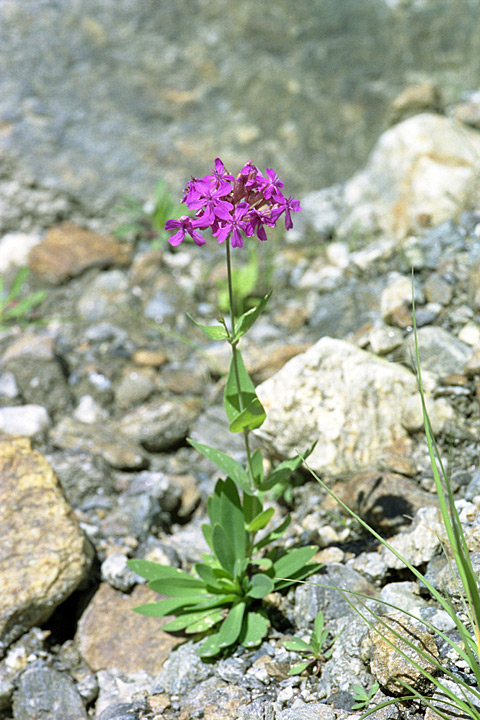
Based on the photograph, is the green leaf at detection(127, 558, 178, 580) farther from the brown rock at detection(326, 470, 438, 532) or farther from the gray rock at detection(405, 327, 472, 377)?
the gray rock at detection(405, 327, 472, 377)

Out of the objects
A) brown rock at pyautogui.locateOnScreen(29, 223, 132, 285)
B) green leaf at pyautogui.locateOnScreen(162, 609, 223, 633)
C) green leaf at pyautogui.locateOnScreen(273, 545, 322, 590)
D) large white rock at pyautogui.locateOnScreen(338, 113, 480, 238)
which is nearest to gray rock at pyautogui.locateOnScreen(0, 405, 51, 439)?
brown rock at pyautogui.locateOnScreen(29, 223, 132, 285)

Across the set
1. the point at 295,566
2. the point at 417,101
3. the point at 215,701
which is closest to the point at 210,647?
the point at 215,701

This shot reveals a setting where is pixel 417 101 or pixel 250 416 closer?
pixel 250 416

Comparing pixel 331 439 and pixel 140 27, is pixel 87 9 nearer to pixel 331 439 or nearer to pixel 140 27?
pixel 140 27

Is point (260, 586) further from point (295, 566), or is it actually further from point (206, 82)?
point (206, 82)

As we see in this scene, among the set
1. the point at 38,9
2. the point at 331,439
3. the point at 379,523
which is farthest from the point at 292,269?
the point at 38,9

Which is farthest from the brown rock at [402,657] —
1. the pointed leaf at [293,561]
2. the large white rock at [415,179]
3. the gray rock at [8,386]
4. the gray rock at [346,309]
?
the large white rock at [415,179]
